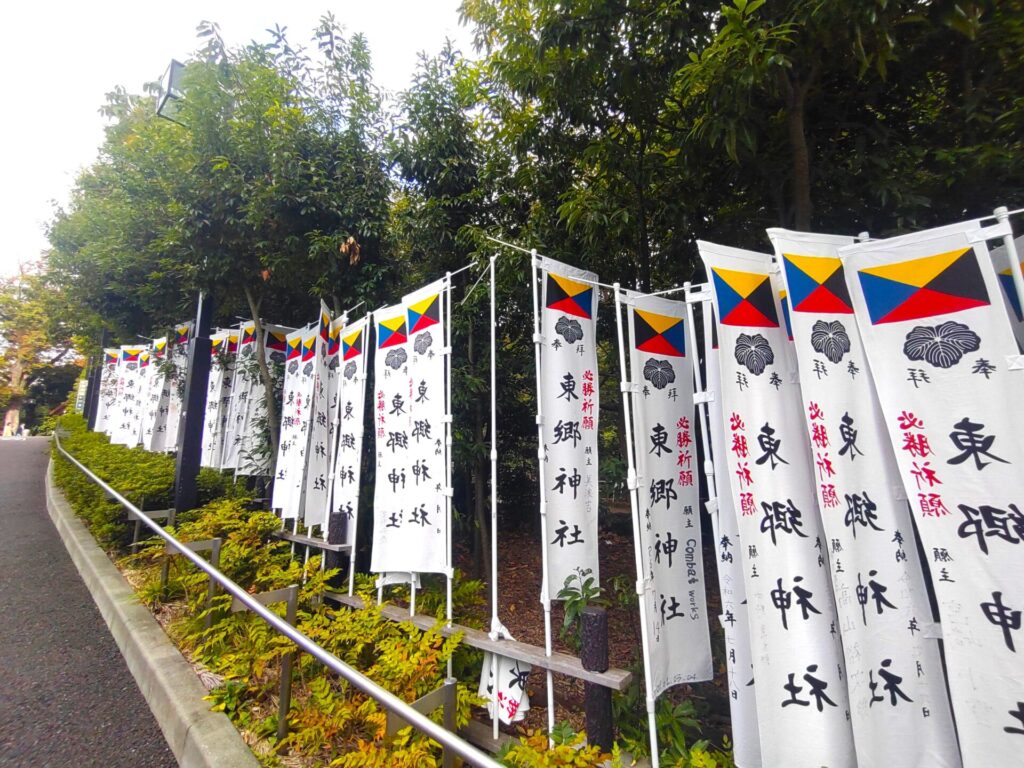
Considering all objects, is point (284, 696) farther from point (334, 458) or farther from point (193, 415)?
point (193, 415)

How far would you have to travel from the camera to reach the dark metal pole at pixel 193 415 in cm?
630

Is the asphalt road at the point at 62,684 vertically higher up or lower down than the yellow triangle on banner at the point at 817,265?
lower down

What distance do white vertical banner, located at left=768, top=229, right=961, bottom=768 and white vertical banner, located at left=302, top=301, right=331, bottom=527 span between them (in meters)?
4.44

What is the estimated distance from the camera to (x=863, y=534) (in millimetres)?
2365

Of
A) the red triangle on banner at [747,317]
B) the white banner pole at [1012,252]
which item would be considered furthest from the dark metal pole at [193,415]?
the white banner pole at [1012,252]

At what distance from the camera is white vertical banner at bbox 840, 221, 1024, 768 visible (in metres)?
1.95

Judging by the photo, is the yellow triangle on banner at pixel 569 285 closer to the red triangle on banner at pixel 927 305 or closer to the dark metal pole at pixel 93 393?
the red triangle on banner at pixel 927 305

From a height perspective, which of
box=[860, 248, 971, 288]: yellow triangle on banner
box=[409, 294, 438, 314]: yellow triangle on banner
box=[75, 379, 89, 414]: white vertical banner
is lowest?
box=[860, 248, 971, 288]: yellow triangle on banner

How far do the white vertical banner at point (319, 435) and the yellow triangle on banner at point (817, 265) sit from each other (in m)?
4.49

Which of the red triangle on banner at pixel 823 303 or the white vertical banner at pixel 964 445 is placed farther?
the red triangle on banner at pixel 823 303

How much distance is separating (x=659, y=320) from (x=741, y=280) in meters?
0.79

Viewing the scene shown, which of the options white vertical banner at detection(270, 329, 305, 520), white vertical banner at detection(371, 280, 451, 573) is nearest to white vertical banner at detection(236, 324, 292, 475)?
white vertical banner at detection(270, 329, 305, 520)

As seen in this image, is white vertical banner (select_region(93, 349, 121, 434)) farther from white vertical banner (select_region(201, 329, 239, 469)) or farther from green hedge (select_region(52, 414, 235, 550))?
white vertical banner (select_region(201, 329, 239, 469))

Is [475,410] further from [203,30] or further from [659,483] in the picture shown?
[203,30]
